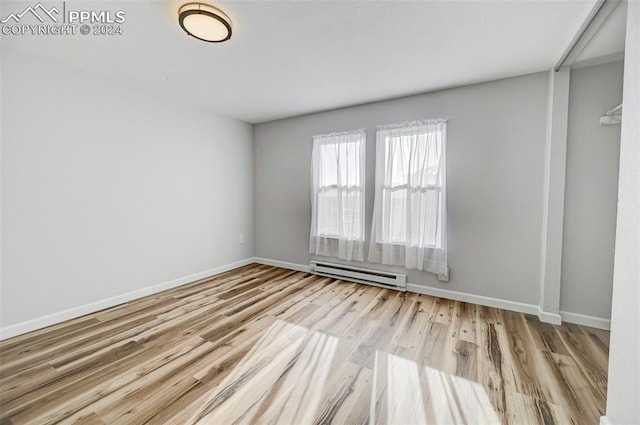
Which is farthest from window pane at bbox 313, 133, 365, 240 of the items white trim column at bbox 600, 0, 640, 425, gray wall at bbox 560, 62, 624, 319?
white trim column at bbox 600, 0, 640, 425

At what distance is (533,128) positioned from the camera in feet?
8.27

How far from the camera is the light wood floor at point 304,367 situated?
139 centimetres

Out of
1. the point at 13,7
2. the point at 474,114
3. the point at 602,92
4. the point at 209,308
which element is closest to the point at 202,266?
the point at 209,308

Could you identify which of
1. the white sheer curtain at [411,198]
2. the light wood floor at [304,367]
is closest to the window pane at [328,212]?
the white sheer curtain at [411,198]

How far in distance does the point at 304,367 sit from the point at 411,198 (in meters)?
2.16

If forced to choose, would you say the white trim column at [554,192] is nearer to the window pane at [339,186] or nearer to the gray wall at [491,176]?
the gray wall at [491,176]

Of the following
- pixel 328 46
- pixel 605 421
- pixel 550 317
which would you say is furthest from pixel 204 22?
pixel 550 317

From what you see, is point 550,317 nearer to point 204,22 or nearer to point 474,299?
point 474,299

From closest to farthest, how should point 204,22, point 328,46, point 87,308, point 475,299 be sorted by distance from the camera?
point 204,22 < point 328,46 < point 87,308 < point 475,299

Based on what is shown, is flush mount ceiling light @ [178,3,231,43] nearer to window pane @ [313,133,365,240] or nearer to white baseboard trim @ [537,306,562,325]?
window pane @ [313,133,365,240]

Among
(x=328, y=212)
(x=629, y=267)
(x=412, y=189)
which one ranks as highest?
(x=412, y=189)

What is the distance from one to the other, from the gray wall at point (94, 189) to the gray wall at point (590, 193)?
167 inches

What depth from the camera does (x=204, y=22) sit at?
1.69 m

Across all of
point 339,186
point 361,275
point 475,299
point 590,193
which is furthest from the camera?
point 339,186
